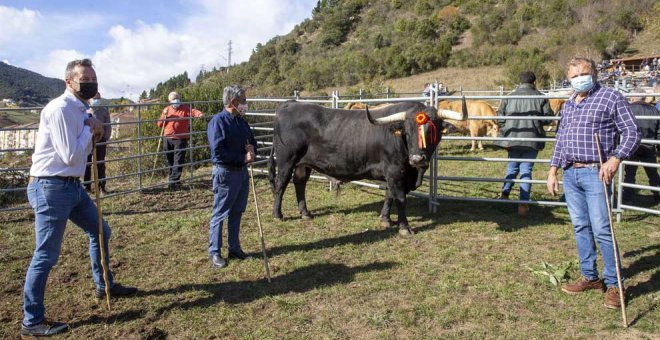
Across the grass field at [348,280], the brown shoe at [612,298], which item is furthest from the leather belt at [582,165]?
the grass field at [348,280]

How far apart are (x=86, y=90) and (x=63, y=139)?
45cm

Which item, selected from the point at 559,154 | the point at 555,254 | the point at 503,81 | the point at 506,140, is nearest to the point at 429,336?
the point at 559,154

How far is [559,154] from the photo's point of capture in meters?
4.73

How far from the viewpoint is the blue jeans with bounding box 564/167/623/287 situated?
4.38 meters

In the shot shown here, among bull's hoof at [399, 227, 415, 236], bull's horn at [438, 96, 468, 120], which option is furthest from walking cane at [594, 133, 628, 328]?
bull's hoof at [399, 227, 415, 236]

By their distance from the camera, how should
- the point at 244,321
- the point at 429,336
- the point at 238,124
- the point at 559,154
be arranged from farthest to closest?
the point at 238,124 → the point at 559,154 → the point at 244,321 → the point at 429,336

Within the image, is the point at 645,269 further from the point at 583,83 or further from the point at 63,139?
the point at 63,139

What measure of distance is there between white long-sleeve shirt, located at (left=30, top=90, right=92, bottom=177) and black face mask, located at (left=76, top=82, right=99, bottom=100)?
0.05 metres

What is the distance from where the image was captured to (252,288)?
5.05m

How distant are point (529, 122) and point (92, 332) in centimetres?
617

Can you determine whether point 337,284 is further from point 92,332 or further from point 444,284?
point 92,332

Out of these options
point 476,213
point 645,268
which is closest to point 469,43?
point 476,213

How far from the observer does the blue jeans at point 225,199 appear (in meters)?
5.45

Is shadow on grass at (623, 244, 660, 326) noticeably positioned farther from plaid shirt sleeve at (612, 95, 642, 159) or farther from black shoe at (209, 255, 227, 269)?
black shoe at (209, 255, 227, 269)
